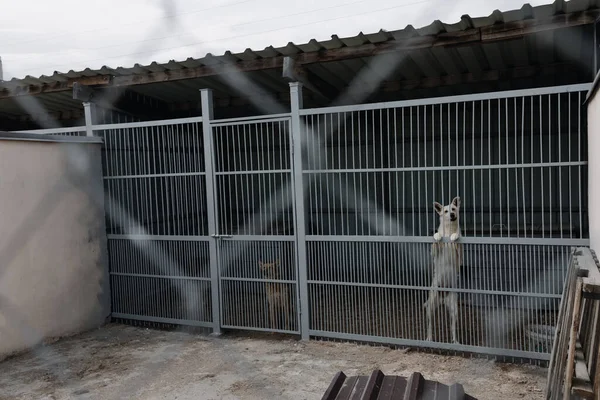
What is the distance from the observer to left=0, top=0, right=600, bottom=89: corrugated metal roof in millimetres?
3703

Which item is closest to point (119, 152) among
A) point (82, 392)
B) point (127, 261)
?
point (127, 261)

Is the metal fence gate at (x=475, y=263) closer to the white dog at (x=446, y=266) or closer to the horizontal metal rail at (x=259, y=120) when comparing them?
the white dog at (x=446, y=266)

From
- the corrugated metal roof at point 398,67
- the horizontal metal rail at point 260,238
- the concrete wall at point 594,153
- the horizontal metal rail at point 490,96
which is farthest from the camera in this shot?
the horizontal metal rail at point 260,238

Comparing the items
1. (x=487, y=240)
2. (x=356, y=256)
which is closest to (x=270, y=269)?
(x=356, y=256)

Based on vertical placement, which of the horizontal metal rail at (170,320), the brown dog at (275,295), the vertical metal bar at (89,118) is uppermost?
the vertical metal bar at (89,118)

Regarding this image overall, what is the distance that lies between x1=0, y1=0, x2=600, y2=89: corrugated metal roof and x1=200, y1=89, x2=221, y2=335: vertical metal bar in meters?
0.44

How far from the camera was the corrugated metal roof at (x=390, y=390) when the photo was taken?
2.13 meters

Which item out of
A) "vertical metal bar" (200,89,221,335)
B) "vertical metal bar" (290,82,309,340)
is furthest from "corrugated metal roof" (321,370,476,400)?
"vertical metal bar" (200,89,221,335)

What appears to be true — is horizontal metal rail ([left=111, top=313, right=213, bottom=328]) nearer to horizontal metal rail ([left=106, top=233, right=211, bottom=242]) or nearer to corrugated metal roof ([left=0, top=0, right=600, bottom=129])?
horizontal metal rail ([left=106, top=233, right=211, bottom=242])

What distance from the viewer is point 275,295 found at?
16.8 ft

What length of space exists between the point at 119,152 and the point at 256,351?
115 inches

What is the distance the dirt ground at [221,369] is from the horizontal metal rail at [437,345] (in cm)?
8

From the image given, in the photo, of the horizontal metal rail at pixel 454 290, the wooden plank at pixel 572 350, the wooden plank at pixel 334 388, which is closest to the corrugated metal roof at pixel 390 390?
the wooden plank at pixel 334 388

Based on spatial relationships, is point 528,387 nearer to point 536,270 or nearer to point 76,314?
point 536,270
